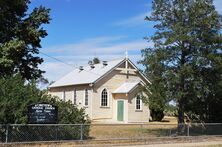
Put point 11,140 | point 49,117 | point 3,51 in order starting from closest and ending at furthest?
point 11,140 < point 49,117 < point 3,51

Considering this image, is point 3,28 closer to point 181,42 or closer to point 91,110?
point 181,42

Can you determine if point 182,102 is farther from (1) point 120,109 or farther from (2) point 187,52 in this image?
(1) point 120,109

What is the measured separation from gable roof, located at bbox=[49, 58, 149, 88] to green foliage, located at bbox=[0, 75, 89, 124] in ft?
61.8

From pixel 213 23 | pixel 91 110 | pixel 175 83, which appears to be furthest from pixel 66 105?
pixel 91 110

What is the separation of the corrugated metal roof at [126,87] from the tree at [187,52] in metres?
14.1

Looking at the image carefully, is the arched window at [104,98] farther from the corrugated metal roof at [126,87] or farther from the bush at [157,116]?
the bush at [157,116]

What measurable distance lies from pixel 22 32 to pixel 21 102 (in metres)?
8.48

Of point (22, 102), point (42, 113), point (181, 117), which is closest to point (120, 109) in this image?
point (181, 117)

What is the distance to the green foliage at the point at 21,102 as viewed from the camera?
19.1m

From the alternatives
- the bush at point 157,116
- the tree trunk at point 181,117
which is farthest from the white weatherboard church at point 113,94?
the tree trunk at point 181,117

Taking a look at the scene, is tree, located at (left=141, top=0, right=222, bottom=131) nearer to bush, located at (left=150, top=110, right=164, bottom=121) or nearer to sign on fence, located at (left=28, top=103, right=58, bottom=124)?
sign on fence, located at (left=28, top=103, right=58, bottom=124)

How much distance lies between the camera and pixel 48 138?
19.7m

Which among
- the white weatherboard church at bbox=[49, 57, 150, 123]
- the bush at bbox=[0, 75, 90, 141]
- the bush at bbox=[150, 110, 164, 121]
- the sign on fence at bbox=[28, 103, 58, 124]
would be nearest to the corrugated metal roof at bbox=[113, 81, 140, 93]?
the white weatherboard church at bbox=[49, 57, 150, 123]

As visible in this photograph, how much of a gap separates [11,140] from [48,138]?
70.0 inches
